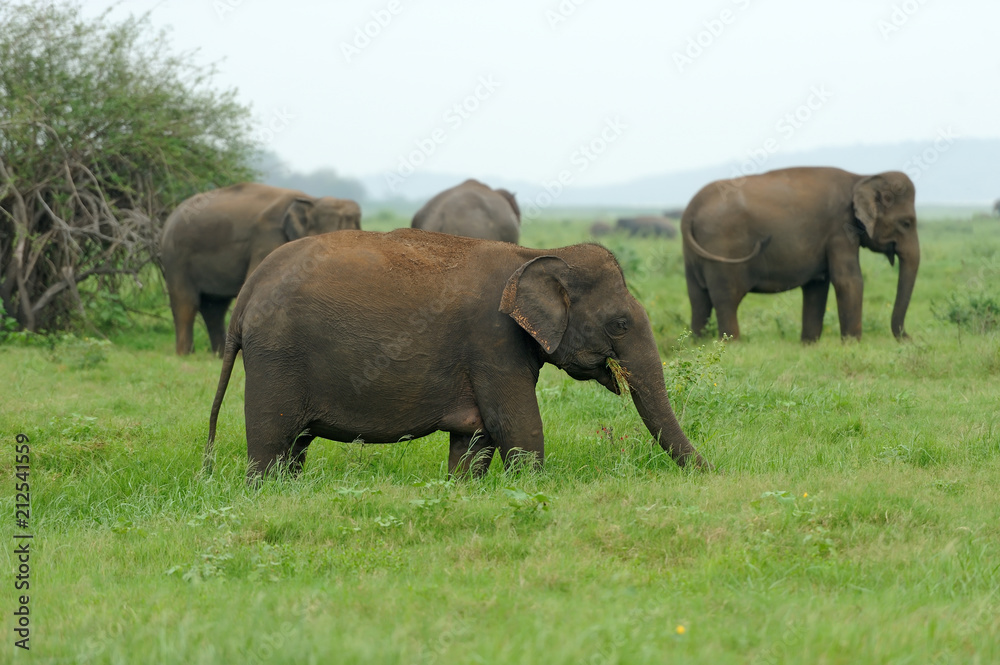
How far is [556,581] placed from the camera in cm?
459

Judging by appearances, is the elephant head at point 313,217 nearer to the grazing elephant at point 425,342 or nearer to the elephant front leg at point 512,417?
the grazing elephant at point 425,342

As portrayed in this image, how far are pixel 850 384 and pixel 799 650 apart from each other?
601 centimetres

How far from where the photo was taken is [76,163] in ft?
46.1

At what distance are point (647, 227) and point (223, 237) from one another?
34265mm

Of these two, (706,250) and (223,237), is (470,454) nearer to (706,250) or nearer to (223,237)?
(706,250)

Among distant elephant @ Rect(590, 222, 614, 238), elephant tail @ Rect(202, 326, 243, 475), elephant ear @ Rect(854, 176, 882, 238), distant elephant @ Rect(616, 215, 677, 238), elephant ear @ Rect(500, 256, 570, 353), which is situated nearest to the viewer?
elephant ear @ Rect(500, 256, 570, 353)

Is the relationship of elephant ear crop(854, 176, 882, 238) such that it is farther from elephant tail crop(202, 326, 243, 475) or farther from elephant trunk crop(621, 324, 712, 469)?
elephant tail crop(202, 326, 243, 475)

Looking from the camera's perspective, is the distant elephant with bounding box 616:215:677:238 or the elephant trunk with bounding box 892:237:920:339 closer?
the elephant trunk with bounding box 892:237:920:339

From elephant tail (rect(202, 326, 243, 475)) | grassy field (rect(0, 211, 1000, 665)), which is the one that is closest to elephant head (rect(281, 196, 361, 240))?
grassy field (rect(0, 211, 1000, 665))

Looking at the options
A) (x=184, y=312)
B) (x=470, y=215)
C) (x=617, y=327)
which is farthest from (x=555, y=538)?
(x=470, y=215)

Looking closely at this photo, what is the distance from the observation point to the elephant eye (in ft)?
21.1

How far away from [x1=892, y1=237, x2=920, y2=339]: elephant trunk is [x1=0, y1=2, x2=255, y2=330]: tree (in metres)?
9.63

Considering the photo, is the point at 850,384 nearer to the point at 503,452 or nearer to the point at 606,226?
the point at 503,452

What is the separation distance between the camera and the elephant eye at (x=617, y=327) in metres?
6.42
